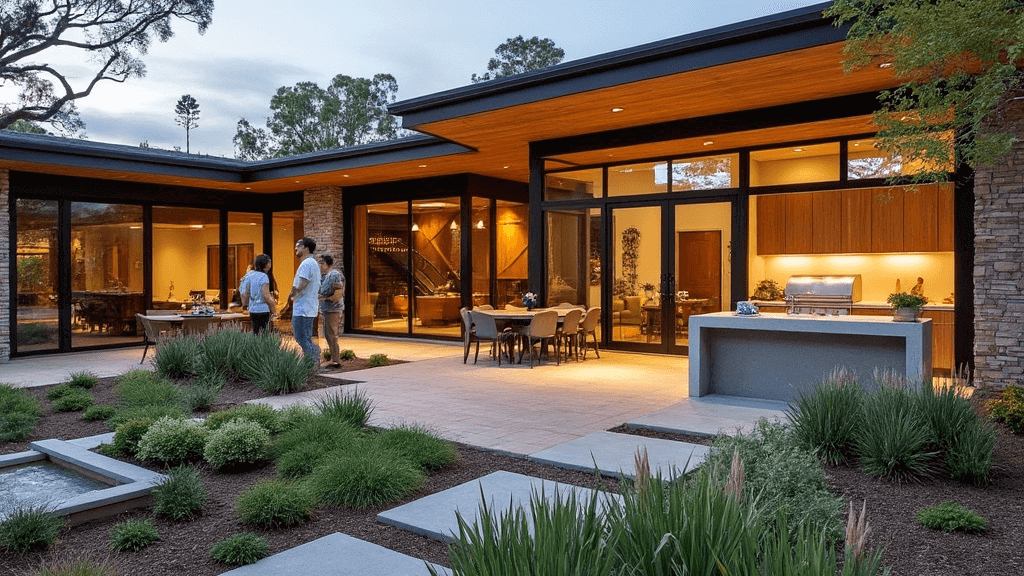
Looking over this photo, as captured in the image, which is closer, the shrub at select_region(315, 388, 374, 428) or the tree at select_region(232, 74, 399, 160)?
the shrub at select_region(315, 388, 374, 428)

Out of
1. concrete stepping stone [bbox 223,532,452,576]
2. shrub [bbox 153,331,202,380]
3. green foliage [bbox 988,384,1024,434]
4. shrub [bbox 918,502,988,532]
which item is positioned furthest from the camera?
shrub [bbox 153,331,202,380]

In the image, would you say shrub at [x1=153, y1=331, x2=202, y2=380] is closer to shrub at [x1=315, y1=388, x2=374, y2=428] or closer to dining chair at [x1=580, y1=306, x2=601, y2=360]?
shrub at [x1=315, y1=388, x2=374, y2=428]

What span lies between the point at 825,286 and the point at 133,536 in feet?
33.2

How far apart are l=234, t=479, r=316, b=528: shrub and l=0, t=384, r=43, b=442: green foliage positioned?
2.96 m

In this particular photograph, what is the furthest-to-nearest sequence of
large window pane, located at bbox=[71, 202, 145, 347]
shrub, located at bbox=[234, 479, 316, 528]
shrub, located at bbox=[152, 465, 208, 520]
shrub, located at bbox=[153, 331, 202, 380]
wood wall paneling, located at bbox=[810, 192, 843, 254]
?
large window pane, located at bbox=[71, 202, 145, 347] → wood wall paneling, located at bbox=[810, 192, 843, 254] → shrub, located at bbox=[153, 331, 202, 380] → shrub, located at bbox=[152, 465, 208, 520] → shrub, located at bbox=[234, 479, 316, 528]

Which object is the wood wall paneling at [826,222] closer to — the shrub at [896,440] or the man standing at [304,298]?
the shrub at [896,440]

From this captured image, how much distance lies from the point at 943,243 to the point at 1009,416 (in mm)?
5171

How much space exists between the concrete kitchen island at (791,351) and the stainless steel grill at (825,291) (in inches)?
135

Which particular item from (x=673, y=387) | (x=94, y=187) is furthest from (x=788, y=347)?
(x=94, y=187)

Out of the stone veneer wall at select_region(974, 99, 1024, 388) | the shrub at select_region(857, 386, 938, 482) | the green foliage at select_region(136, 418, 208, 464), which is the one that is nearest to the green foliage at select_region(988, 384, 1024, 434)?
the stone veneer wall at select_region(974, 99, 1024, 388)

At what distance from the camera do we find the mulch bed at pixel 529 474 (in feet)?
9.99

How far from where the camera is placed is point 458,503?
149 inches

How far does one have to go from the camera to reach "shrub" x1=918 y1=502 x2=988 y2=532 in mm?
3332

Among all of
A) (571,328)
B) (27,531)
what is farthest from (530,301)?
(27,531)
